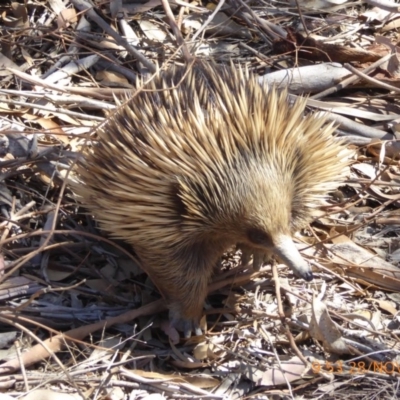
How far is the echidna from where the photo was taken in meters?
2.87

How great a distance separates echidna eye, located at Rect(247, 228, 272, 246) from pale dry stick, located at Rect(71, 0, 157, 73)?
4.91 feet

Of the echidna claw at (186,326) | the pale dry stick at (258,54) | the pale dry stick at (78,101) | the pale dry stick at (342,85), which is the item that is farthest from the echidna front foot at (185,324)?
the pale dry stick at (258,54)

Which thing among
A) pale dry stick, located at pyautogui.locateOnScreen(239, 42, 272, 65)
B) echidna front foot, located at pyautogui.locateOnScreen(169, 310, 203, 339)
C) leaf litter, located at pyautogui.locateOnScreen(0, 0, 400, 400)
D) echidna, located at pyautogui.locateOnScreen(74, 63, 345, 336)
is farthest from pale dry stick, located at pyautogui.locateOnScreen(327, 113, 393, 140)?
echidna front foot, located at pyautogui.locateOnScreen(169, 310, 203, 339)

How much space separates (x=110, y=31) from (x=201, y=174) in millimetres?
1688

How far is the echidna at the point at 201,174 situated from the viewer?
2.87 meters

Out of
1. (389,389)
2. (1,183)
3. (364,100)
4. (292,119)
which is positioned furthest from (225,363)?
(364,100)

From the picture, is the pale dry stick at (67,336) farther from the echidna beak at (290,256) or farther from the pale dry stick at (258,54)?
the pale dry stick at (258,54)

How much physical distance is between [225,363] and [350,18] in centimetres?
237

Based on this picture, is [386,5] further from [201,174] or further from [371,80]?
[201,174]

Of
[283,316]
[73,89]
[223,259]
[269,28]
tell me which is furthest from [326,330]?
[269,28]

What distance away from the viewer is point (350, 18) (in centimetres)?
474

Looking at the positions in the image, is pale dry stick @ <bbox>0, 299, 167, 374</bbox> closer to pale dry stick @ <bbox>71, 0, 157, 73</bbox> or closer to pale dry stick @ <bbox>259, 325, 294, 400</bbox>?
pale dry stick @ <bbox>259, 325, 294, 400</bbox>

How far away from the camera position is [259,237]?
288 centimetres

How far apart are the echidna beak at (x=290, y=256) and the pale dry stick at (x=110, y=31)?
1573 millimetres
